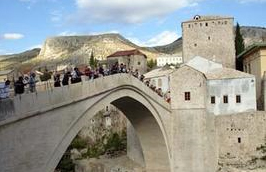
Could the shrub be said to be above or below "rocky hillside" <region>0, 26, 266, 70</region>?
below

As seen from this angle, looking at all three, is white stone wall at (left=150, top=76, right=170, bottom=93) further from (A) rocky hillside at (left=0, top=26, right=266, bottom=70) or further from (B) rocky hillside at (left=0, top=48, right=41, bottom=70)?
(B) rocky hillside at (left=0, top=48, right=41, bottom=70)

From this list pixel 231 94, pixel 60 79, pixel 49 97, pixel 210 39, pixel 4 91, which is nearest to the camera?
pixel 4 91

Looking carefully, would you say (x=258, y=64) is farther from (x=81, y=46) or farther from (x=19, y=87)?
(x=81, y=46)

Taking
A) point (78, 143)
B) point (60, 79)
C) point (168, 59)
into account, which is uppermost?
point (168, 59)

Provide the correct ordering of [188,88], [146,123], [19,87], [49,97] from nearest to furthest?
[19,87] → [49,97] → [146,123] → [188,88]

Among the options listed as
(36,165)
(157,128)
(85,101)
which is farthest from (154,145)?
(36,165)

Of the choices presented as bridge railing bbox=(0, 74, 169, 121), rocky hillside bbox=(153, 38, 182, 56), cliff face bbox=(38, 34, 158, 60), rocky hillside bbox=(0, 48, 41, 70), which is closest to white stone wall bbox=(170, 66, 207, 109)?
bridge railing bbox=(0, 74, 169, 121)

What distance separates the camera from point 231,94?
1270 inches

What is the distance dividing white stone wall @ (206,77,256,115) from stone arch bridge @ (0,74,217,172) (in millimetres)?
2792

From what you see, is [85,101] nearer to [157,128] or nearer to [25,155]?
[25,155]

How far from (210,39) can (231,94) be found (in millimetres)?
12676

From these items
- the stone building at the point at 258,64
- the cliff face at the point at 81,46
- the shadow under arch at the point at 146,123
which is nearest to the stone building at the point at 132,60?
the stone building at the point at 258,64

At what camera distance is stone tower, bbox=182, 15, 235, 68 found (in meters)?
43.3

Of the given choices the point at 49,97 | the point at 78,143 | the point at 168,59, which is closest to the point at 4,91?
the point at 49,97
